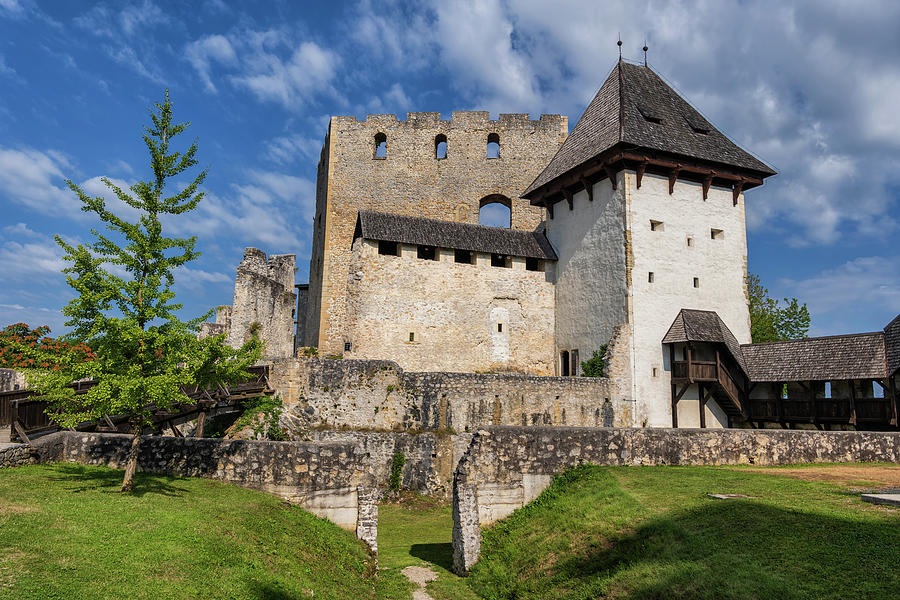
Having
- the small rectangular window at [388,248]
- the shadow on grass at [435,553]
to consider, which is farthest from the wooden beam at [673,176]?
the shadow on grass at [435,553]

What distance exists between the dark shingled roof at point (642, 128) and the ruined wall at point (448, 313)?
524 cm

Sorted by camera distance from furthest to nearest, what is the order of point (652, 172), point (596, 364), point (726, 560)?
point (652, 172), point (596, 364), point (726, 560)

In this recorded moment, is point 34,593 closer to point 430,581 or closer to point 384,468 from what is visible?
point 430,581

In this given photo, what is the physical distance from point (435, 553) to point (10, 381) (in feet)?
43.3

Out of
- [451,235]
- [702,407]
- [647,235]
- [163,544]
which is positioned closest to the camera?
[163,544]

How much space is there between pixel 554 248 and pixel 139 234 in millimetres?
19301

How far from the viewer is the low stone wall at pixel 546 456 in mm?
11938

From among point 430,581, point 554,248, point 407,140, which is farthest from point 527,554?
point 407,140

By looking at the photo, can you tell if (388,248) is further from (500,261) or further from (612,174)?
(612,174)

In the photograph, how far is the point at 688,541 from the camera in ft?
26.8

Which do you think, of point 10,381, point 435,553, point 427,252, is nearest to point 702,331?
point 427,252

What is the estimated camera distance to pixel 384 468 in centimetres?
1781

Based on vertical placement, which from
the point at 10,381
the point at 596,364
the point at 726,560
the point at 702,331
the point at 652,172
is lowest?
the point at 726,560

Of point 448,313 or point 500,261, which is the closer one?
point 448,313
